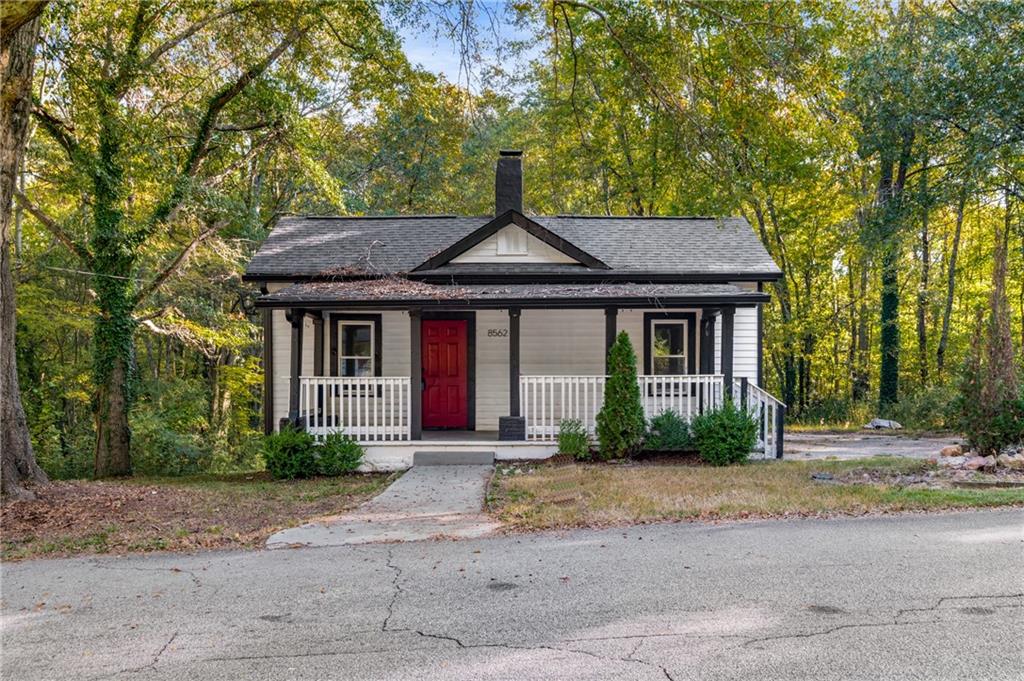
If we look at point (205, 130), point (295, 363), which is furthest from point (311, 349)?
point (205, 130)

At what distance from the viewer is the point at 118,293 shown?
12188mm

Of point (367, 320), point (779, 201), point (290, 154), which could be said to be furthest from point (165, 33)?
point (779, 201)

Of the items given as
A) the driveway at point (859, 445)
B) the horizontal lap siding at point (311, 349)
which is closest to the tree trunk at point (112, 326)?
the horizontal lap siding at point (311, 349)

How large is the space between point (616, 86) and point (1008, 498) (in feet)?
20.8

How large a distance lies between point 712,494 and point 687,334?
585 centimetres

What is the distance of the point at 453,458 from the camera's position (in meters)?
10.6

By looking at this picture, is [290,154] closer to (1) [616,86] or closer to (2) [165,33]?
(2) [165,33]

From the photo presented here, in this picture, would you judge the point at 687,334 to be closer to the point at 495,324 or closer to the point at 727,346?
the point at 727,346

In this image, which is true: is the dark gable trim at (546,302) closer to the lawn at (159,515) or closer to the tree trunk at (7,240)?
the lawn at (159,515)

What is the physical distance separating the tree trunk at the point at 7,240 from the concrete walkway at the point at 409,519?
3.71m

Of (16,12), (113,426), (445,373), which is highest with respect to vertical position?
(16,12)

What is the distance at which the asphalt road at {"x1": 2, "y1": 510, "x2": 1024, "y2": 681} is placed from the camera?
332 cm

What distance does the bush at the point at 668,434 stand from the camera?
34.2ft

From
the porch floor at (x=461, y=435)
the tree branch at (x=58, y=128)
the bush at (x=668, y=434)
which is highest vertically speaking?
the tree branch at (x=58, y=128)
